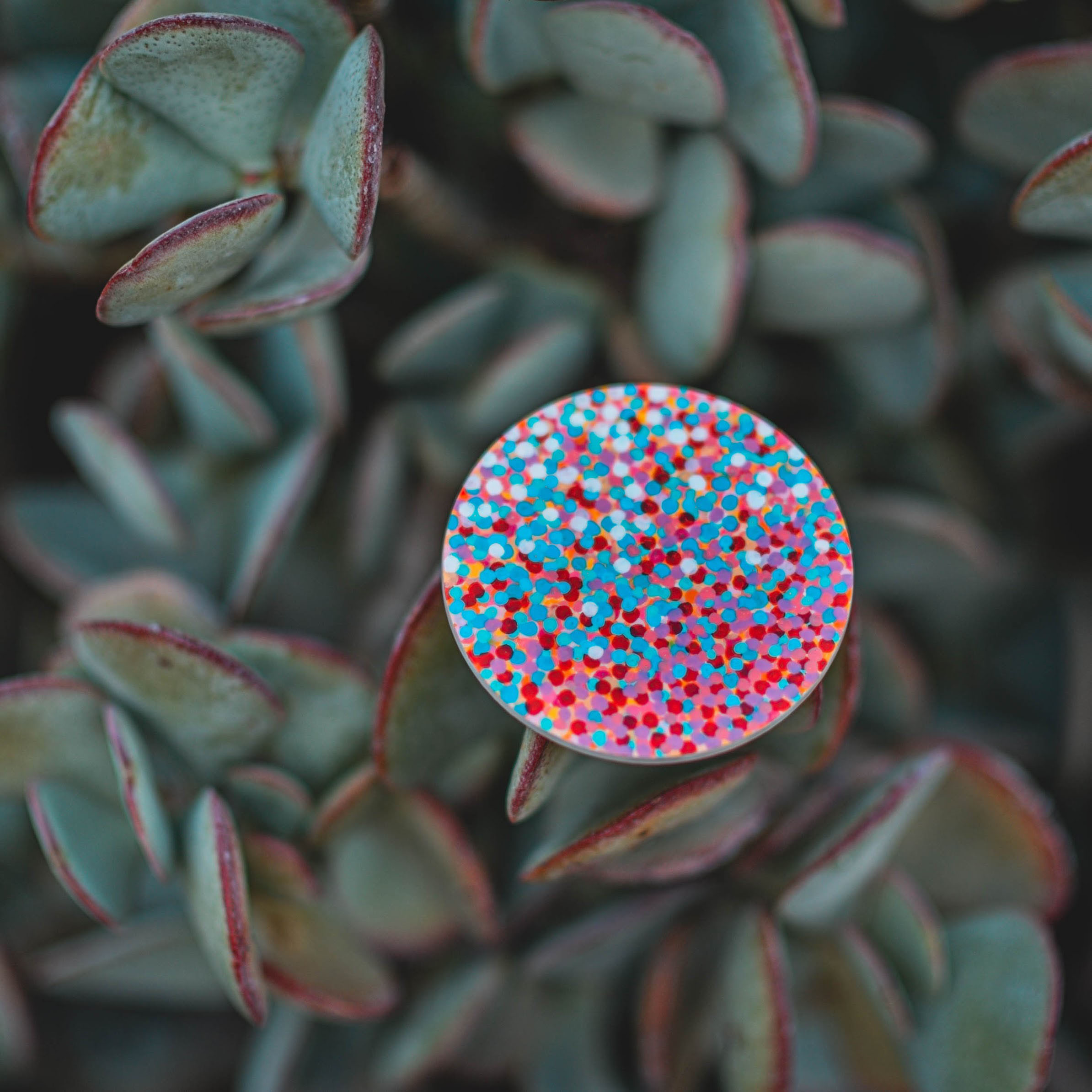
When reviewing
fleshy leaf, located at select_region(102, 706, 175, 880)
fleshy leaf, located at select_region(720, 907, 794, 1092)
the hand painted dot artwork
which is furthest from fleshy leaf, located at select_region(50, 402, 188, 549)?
fleshy leaf, located at select_region(720, 907, 794, 1092)

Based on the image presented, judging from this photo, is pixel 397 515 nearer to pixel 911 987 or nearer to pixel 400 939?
pixel 400 939

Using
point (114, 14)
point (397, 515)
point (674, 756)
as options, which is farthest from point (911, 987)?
point (114, 14)

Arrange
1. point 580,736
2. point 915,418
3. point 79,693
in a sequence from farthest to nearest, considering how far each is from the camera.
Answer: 1. point 915,418
2. point 79,693
3. point 580,736

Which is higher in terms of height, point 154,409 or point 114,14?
point 114,14

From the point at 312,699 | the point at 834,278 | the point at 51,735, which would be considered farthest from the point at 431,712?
the point at 834,278

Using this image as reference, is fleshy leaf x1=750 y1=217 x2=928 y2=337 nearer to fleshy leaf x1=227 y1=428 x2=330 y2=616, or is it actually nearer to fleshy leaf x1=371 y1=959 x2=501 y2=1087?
fleshy leaf x1=227 y1=428 x2=330 y2=616

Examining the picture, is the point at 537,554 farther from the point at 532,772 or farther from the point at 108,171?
the point at 108,171
